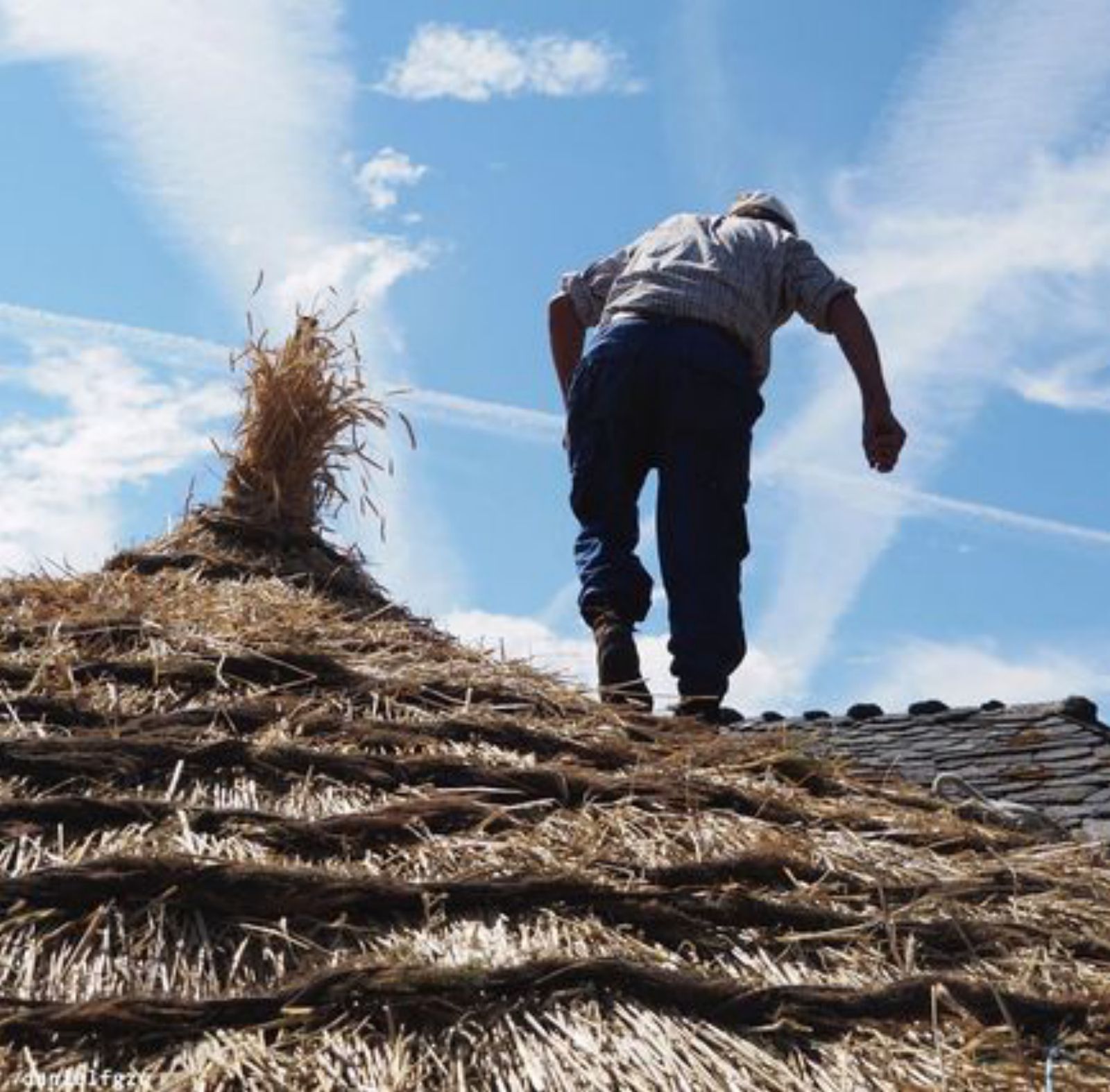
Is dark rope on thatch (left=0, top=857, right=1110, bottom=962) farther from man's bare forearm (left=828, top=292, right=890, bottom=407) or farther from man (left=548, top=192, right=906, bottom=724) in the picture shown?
man's bare forearm (left=828, top=292, right=890, bottom=407)

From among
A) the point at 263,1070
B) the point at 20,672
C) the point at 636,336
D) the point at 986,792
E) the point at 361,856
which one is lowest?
the point at 263,1070

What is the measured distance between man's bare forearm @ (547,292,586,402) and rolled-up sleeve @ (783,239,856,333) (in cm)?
63

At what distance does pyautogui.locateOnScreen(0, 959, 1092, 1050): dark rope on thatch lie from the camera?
6.51 ft

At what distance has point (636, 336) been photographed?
445 centimetres

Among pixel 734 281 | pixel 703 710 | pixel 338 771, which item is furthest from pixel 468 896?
pixel 734 281

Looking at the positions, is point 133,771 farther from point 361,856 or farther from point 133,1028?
point 133,1028

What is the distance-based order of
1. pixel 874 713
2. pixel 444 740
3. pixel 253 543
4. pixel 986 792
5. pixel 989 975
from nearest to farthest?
pixel 989 975 < pixel 444 740 < pixel 253 543 < pixel 986 792 < pixel 874 713

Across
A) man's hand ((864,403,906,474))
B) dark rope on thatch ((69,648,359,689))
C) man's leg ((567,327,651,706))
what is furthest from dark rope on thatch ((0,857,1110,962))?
man's hand ((864,403,906,474))

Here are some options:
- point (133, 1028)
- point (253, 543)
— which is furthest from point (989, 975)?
point (253, 543)

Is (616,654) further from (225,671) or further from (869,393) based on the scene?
(225,671)

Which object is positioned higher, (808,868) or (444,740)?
(444,740)

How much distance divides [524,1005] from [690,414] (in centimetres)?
238

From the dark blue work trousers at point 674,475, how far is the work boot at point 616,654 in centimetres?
6

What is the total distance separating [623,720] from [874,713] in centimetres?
344
